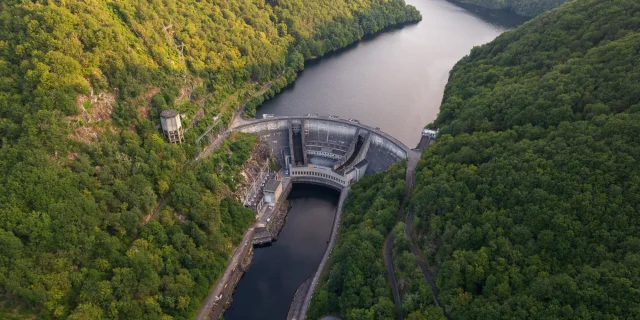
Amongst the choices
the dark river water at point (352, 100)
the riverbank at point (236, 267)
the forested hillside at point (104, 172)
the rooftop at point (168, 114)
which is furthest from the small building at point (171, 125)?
the dark river water at point (352, 100)

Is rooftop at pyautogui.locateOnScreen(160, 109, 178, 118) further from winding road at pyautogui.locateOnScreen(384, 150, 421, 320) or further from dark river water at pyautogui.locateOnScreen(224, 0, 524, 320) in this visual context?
winding road at pyautogui.locateOnScreen(384, 150, 421, 320)

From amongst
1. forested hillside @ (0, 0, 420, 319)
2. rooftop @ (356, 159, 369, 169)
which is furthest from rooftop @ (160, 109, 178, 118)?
rooftop @ (356, 159, 369, 169)

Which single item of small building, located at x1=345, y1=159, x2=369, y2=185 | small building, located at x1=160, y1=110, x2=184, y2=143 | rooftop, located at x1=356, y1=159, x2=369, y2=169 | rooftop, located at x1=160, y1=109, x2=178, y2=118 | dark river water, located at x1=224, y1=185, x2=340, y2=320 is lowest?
dark river water, located at x1=224, y1=185, x2=340, y2=320

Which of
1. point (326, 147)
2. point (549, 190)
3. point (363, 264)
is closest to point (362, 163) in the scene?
point (326, 147)

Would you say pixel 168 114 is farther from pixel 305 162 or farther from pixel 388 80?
pixel 388 80

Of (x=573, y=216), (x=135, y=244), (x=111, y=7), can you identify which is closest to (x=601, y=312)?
(x=573, y=216)

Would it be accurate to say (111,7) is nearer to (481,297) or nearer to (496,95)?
(496,95)

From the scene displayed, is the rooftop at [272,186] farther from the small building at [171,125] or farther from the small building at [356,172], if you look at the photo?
the small building at [171,125]
